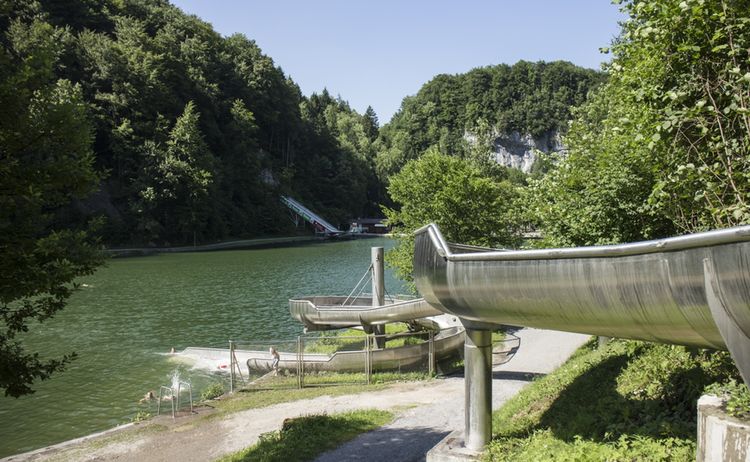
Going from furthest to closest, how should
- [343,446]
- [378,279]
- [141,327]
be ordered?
[141,327], [378,279], [343,446]

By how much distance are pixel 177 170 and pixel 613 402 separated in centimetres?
7195

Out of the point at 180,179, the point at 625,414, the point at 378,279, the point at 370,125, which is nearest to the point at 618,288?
the point at 625,414

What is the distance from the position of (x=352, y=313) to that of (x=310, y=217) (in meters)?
85.6

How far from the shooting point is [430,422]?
13.0m

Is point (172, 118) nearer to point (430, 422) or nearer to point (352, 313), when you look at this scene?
point (352, 313)

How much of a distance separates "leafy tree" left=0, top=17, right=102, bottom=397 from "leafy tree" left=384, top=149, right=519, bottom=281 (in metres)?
22.2

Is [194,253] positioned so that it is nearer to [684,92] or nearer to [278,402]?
[278,402]

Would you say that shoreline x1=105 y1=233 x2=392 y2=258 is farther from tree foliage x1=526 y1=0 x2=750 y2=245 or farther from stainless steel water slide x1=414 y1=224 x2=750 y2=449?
stainless steel water slide x1=414 y1=224 x2=750 y2=449

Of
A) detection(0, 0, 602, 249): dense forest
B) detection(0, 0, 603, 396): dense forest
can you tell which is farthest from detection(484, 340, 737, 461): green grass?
detection(0, 0, 602, 249): dense forest

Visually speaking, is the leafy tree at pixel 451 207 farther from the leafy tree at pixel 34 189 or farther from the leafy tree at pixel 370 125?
the leafy tree at pixel 370 125

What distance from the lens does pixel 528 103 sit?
7416 inches

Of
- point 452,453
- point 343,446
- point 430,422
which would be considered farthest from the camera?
point 430,422

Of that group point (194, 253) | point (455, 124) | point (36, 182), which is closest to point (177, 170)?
point (194, 253)

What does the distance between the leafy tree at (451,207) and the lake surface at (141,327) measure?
847 cm
